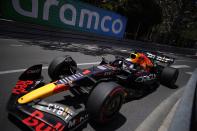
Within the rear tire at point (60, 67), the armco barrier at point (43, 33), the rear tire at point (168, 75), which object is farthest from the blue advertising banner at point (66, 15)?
the rear tire at point (168, 75)

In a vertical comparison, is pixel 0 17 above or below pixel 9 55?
above

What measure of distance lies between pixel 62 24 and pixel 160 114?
10.0 metres

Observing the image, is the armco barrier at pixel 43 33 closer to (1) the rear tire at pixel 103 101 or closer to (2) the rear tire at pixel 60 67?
(2) the rear tire at pixel 60 67

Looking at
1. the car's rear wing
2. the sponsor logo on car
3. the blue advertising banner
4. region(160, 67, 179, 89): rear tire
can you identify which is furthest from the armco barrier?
the sponsor logo on car

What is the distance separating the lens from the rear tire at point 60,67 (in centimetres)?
411

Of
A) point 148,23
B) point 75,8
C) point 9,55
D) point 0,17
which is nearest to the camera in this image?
point 9,55

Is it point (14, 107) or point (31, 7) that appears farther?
point (31, 7)

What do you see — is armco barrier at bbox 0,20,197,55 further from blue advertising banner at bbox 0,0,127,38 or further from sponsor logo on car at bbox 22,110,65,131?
sponsor logo on car at bbox 22,110,65,131

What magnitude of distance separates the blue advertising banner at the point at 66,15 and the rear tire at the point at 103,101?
29.9 feet

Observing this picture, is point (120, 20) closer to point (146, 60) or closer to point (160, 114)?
point (146, 60)

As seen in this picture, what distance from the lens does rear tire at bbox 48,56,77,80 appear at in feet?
13.5

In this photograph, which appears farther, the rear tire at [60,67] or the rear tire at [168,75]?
the rear tire at [168,75]

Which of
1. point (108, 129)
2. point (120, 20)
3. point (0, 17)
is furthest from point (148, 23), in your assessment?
point (108, 129)

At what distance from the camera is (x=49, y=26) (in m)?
11.6
